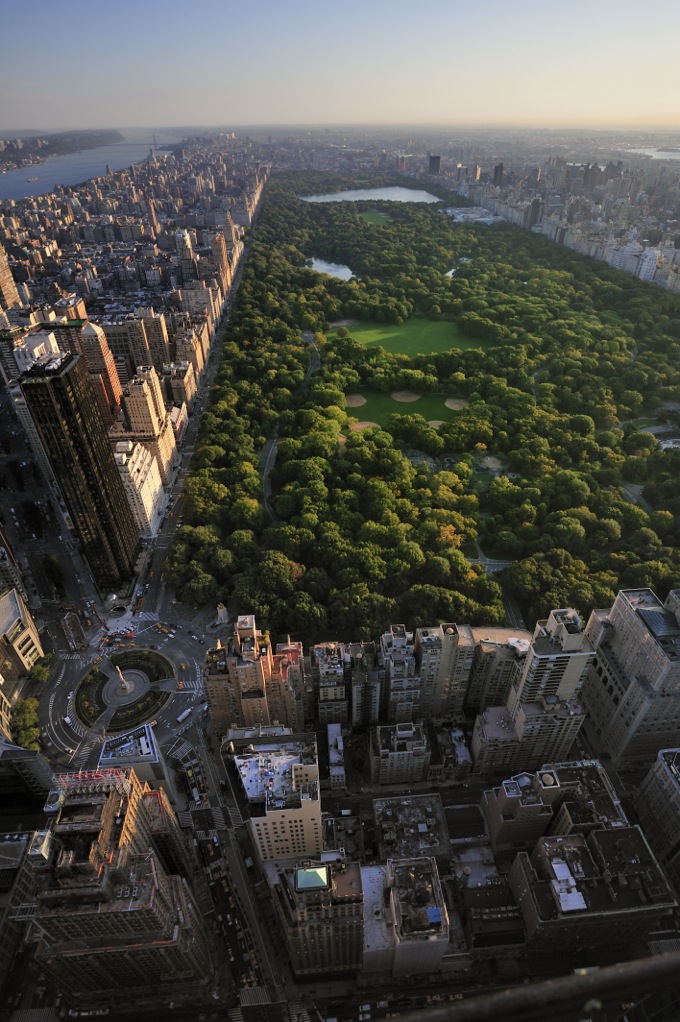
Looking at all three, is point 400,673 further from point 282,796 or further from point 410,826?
point 282,796

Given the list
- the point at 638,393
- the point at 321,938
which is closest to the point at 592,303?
the point at 638,393

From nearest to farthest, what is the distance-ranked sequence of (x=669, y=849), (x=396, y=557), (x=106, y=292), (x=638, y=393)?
(x=669, y=849) < (x=396, y=557) < (x=638, y=393) < (x=106, y=292)

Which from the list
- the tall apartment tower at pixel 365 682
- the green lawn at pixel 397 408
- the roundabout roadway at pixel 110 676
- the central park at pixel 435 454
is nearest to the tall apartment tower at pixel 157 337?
the central park at pixel 435 454

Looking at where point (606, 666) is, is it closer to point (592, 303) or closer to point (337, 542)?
point (337, 542)

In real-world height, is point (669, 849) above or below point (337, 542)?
below

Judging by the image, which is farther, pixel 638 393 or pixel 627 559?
pixel 638 393
